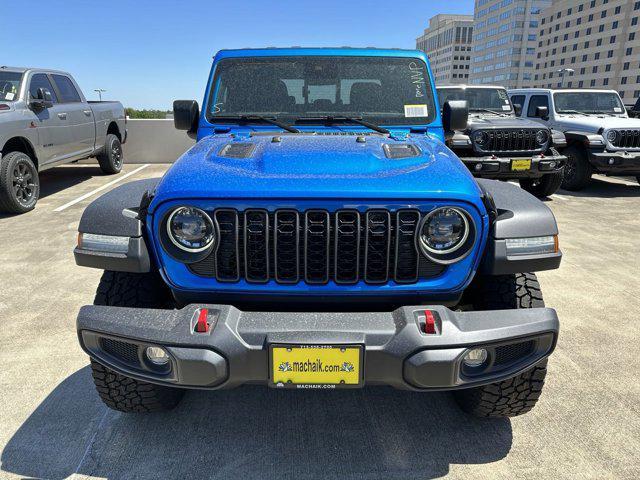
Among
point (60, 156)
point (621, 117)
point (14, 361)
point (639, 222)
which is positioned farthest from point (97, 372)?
point (621, 117)

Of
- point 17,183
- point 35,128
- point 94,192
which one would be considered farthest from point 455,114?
point 94,192

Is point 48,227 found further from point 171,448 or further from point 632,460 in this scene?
point 632,460

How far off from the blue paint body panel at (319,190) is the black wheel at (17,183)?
5036mm

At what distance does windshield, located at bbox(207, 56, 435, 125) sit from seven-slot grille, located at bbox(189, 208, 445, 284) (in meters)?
1.31

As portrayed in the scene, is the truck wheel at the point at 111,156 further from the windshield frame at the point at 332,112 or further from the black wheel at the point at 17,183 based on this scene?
the windshield frame at the point at 332,112

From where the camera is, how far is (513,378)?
7.06ft

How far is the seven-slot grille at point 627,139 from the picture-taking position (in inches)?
318

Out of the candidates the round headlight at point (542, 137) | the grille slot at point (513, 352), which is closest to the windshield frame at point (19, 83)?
the grille slot at point (513, 352)

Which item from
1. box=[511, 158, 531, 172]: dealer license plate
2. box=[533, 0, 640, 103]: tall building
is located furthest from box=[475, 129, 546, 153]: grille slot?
box=[533, 0, 640, 103]: tall building

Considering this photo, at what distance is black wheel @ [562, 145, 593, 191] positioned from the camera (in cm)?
833

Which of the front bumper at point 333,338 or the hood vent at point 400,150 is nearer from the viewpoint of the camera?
the front bumper at point 333,338

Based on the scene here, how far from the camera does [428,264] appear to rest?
1.92 metres

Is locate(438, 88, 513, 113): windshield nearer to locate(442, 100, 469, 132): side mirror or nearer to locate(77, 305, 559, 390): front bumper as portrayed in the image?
locate(442, 100, 469, 132): side mirror

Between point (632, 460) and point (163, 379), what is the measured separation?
2104 mm
